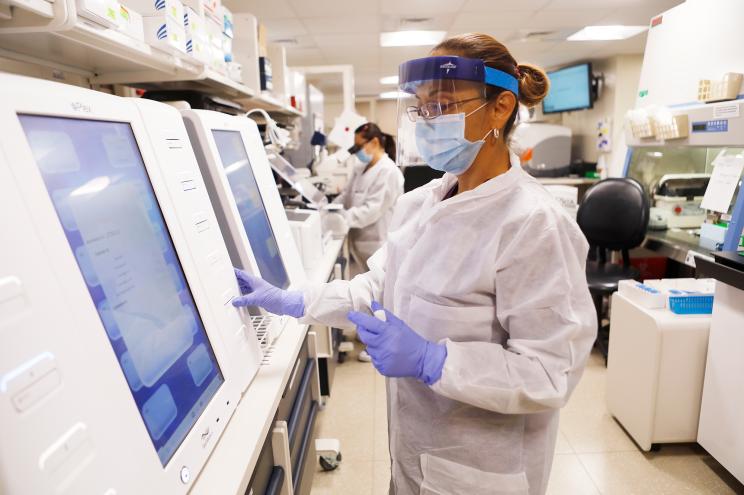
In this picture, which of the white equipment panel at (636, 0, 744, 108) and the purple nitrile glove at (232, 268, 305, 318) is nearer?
the purple nitrile glove at (232, 268, 305, 318)

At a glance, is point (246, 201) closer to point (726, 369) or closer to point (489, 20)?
point (726, 369)

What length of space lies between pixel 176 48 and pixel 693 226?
3206 mm

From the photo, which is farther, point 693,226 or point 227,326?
point 693,226

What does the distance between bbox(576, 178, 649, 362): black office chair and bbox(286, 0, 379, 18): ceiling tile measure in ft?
7.66

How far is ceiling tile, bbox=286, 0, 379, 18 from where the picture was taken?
3.77 meters

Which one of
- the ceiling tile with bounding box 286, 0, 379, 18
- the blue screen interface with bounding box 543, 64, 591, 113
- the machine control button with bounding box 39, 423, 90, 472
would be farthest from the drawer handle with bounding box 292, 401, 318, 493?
the blue screen interface with bounding box 543, 64, 591, 113

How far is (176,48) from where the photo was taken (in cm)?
139

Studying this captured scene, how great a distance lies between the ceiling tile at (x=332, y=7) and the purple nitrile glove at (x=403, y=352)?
11.5 feet

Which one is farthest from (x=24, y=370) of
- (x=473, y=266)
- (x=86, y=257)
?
(x=473, y=266)

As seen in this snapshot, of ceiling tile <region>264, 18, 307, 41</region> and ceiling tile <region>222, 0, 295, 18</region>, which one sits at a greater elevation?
ceiling tile <region>222, 0, 295, 18</region>

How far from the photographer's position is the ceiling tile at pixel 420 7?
12.6ft

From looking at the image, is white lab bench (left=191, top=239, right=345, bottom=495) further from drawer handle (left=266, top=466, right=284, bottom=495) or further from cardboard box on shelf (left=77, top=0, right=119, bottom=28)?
cardboard box on shelf (left=77, top=0, right=119, bottom=28)

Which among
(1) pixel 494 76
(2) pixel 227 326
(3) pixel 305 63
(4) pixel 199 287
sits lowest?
(2) pixel 227 326

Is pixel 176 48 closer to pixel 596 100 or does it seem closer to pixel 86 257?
pixel 86 257
